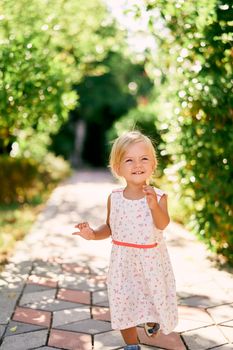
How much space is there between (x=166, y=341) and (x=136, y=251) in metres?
0.81

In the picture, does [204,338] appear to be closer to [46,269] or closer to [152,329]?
[152,329]

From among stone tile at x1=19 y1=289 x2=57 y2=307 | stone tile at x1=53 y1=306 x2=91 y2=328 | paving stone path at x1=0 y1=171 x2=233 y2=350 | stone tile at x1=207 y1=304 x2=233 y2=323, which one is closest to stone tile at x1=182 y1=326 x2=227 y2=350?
paving stone path at x1=0 y1=171 x2=233 y2=350

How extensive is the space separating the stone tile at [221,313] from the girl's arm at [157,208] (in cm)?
129

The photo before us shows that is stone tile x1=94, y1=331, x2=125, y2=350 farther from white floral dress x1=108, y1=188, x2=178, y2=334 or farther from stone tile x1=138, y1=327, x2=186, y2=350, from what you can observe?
white floral dress x1=108, y1=188, x2=178, y2=334

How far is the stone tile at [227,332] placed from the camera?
345cm

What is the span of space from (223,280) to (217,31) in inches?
98.7

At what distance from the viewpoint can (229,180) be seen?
5.26 metres

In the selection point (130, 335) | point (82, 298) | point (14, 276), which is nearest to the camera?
point (130, 335)

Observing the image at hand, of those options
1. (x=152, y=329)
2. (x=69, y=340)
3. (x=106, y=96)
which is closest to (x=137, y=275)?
(x=152, y=329)

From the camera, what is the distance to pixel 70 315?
13.0 ft

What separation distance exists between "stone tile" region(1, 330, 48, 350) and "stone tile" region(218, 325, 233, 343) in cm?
131

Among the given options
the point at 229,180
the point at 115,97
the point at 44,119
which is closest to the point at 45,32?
the point at 44,119

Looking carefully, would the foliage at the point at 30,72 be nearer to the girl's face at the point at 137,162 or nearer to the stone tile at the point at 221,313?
the girl's face at the point at 137,162

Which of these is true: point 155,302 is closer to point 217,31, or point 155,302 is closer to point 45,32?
point 217,31
